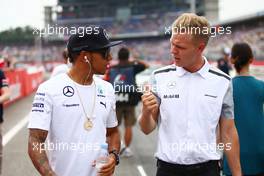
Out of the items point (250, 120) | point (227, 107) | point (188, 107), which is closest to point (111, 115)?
point (188, 107)

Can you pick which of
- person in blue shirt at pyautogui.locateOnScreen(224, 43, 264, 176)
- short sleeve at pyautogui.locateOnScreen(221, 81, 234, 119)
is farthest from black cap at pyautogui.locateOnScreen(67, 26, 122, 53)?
person in blue shirt at pyautogui.locateOnScreen(224, 43, 264, 176)

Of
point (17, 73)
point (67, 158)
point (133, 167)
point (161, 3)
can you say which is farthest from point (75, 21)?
point (67, 158)

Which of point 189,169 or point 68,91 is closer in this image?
point 68,91

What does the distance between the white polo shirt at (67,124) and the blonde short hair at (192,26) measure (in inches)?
25.6

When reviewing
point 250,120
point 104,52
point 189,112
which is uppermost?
point 104,52

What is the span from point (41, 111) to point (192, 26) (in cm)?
103

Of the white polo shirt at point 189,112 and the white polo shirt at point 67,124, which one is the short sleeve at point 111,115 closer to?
the white polo shirt at point 67,124

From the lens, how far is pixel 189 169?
3.14 m

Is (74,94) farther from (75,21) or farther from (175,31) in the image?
(75,21)

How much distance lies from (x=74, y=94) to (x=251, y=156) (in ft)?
5.73

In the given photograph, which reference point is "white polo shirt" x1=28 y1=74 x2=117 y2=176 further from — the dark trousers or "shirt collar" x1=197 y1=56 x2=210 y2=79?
"shirt collar" x1=197 y1=56 x2=210 y2=79

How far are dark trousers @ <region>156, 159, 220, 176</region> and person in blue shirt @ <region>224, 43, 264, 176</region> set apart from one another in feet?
2.95

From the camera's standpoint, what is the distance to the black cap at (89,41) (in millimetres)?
3018

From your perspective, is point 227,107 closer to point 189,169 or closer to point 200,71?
point 200,71
